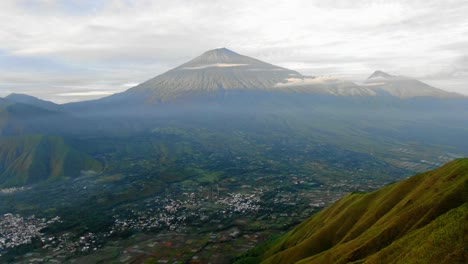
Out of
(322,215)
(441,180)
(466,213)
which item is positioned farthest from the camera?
(322,215)

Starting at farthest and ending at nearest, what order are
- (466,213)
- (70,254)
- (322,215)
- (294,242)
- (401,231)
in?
(70,254), (322,215), (294,242), (401,231), (466,213)

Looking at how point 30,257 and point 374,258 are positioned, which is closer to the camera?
point 374,258

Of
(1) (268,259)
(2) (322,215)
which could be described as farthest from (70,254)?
(2) (322,215)

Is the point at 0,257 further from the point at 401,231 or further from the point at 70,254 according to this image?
the point at 401,231

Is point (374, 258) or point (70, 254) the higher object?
point (374, 258)

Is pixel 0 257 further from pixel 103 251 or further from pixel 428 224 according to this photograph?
pixel 428 224

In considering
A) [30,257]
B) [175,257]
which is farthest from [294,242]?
[30,257]

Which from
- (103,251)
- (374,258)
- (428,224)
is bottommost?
(103,251)
